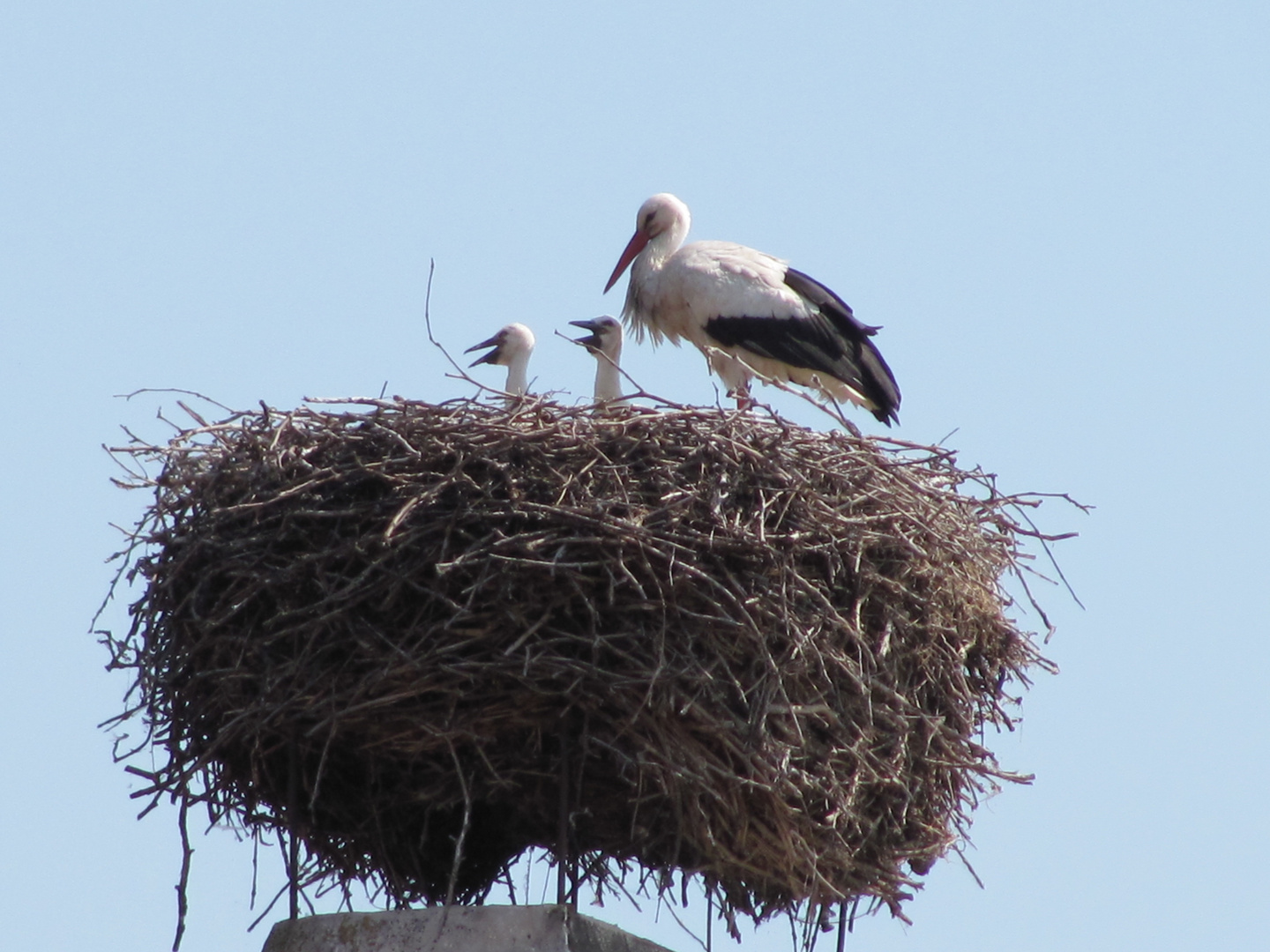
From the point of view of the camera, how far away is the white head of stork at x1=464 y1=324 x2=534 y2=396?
836 centimetres

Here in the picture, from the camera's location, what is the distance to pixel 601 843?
580 cm

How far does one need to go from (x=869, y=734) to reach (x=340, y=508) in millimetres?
1504

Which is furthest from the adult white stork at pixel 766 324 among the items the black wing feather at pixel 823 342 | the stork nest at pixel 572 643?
the stork nest at pixel 572 643

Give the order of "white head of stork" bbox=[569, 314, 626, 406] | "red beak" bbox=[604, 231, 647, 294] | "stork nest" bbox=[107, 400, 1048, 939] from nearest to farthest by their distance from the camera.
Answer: "stork nest" bbox=[107, 400, 1048, 939]
"white head of stork" bbox=[569, 314, 626, 406]
"red beak" bbox=[604, 231, 647, 294]

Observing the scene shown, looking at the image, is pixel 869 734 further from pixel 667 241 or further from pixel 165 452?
pixel 667 241

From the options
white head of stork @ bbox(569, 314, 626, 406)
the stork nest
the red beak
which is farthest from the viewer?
the red beak

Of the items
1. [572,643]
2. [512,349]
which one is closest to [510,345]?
[512,349]

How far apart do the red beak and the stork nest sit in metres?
3.32

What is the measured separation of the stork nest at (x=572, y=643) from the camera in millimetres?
5215

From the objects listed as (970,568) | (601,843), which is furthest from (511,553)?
(970,568)

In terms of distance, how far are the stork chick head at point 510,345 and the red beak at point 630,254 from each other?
763 mm

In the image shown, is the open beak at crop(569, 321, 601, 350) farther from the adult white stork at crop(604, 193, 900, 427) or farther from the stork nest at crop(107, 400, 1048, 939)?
the stork nest at crop(107, 400, 1048, 939)

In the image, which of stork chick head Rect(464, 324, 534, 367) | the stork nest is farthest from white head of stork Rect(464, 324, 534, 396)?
the stork nest

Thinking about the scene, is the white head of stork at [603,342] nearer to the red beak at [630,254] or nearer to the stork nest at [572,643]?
the red beak at [630,254]
